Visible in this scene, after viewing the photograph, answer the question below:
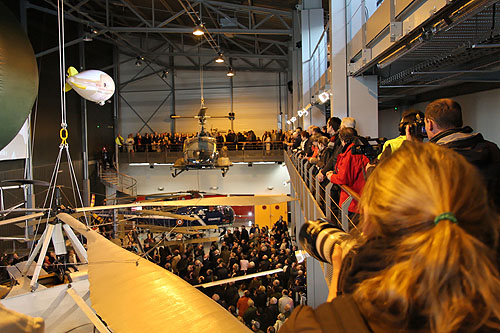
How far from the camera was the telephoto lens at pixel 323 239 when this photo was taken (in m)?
1.23

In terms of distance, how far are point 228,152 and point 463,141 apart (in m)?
21.4

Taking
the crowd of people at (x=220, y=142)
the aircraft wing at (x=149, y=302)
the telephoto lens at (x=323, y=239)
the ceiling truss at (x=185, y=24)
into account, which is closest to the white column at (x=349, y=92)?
the aircraft wing at (x=149, y=302)

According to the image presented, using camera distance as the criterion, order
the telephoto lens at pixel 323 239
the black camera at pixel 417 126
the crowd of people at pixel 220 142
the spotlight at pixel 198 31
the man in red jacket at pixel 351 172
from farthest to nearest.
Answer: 1. the crowd of people at pixel 220 142
2. the spotlight at pixel 198 31
3. the man in red jacket at pixel 351 172
4. the black camera at pixel 417 126
5. the telephoto lens at pixel 323 239

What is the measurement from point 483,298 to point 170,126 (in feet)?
92.0

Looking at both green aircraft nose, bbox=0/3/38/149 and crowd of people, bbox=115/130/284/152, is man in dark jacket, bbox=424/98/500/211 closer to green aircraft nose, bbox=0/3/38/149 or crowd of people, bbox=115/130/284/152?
green aircraft nose, bbox=0/3/38/149

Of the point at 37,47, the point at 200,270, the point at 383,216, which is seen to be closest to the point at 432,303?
the point at 383,216

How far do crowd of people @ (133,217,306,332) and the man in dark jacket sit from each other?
4920 mm

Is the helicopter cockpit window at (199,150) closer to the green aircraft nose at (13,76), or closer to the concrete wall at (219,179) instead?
the concrete wall at (219,179)

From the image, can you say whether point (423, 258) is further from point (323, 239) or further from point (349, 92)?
point (349, 92)

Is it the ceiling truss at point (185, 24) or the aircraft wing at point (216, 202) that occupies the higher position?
the ceiling truss at point (185, 24)

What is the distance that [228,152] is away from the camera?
2345 centimetres

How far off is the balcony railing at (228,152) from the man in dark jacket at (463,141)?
68.5 ft

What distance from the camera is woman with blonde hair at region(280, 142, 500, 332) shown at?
788 millimetres

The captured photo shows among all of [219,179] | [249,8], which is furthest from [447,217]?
[219,179]
